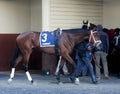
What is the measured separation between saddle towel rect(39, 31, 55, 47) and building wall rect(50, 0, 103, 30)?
283cm

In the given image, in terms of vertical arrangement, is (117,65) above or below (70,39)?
below

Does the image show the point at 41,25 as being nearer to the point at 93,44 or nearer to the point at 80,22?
the point at 80,22

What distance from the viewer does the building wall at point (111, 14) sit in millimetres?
19812

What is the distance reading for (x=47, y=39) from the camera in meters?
15.9

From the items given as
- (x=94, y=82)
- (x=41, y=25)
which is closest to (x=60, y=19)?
(x=41, y=25)

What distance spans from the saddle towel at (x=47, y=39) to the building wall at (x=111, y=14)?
15.5ft

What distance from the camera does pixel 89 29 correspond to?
636 inches

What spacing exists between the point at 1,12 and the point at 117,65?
5.48 m

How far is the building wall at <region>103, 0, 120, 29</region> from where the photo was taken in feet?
65.0

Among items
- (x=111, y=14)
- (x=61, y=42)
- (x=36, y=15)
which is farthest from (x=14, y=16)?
(x=61, y=42)

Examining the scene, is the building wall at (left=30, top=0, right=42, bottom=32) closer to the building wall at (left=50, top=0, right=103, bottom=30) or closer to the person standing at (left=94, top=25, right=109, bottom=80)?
the building wall at (left=50, top=0, right=103, bottom=30)

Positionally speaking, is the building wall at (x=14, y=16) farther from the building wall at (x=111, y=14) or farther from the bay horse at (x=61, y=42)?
the bay horse at (x=61, y=42)

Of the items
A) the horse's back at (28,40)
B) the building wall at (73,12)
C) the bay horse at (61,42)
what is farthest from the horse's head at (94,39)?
the building wall at (73,12)

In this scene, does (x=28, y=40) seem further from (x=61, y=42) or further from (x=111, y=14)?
(x=111, y=14)
